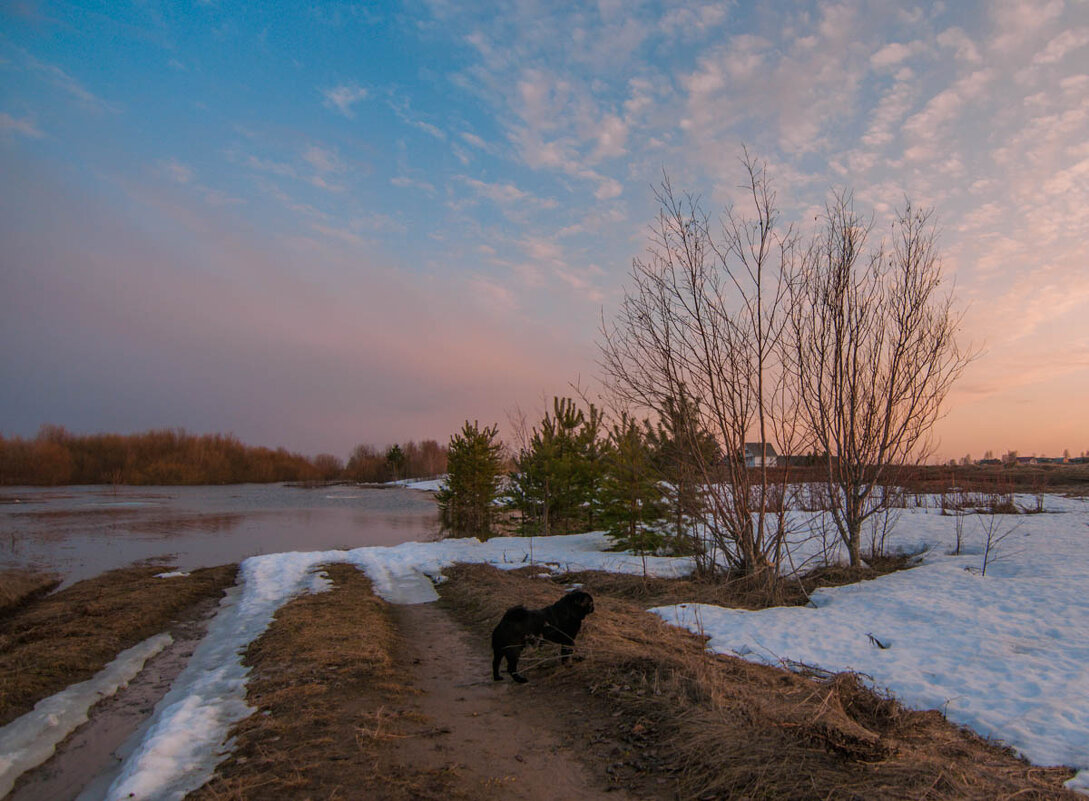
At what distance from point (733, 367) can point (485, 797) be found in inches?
333

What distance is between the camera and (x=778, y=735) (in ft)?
12.1

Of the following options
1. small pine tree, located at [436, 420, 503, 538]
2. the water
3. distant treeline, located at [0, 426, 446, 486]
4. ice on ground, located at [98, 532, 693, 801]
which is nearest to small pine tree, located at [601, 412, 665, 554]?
ice on ground, located at [98, 532, 693, 801]

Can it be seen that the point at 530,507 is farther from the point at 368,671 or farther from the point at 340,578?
the point at 368,671

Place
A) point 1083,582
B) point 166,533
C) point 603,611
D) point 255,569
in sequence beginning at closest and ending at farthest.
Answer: point 603,611
point 1083,582
point 255,569
point 166,533

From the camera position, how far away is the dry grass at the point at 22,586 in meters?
11.6

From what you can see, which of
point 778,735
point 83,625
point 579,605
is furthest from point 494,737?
point 83,625

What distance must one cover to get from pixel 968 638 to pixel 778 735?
5.12m

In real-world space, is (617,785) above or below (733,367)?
below

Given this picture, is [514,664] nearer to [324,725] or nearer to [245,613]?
[324,725]

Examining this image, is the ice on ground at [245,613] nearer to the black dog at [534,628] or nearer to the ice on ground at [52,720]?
the ice on ground at [52,720]

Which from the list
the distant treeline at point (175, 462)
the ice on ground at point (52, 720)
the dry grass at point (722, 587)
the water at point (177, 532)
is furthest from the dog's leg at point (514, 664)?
the distant treeline at point (175, 462)

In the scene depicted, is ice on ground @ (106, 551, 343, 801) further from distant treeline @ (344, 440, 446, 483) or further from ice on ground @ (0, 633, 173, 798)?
distant treeline @ (344, 440, 446, 483)

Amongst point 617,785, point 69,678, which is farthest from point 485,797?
point 69,678

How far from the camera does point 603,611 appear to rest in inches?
321
